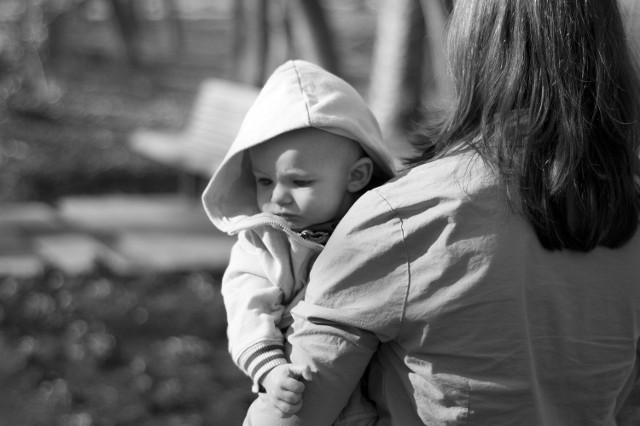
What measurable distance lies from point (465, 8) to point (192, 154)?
535 cm

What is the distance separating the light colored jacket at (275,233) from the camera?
203 centimetres

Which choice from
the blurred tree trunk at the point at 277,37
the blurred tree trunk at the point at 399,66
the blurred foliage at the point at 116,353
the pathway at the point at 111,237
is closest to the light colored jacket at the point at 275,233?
the blurred foliage at the point at 116,353

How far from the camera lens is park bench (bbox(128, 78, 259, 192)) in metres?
6.92

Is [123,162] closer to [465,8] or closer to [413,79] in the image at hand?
[413,79]

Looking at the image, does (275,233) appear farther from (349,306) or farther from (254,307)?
(349,306)

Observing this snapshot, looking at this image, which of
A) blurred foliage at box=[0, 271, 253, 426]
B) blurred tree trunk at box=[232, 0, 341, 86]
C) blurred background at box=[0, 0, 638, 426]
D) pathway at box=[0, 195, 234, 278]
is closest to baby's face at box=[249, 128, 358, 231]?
blurred background at box=[0, 0, 638, 426]

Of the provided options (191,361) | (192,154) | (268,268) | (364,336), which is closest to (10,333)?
(191,361)

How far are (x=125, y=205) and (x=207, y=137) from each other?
2.61 ft

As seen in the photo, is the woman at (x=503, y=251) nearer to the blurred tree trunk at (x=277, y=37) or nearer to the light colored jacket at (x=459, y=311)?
the light colored jacket at (x=459, y=311)

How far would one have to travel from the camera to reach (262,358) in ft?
6.52

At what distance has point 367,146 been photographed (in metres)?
2.16

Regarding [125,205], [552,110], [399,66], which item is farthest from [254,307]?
[125,205]

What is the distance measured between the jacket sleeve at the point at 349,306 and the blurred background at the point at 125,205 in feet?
3.00

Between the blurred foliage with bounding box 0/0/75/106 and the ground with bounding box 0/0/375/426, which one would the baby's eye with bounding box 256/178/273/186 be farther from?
the blurred foliage with bounding box 0/0/75/106
